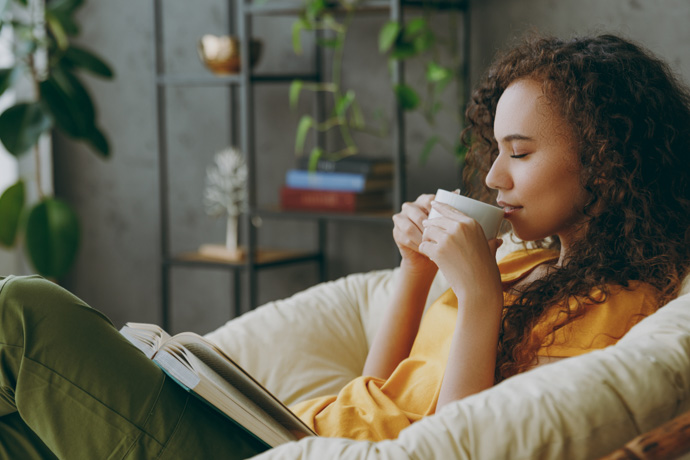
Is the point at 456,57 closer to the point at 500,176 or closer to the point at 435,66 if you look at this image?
the point at 435,66

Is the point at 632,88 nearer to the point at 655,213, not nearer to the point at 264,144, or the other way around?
the point at 655,213

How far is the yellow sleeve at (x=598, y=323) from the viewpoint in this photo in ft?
3.53

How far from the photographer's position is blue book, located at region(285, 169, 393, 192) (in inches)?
96.0

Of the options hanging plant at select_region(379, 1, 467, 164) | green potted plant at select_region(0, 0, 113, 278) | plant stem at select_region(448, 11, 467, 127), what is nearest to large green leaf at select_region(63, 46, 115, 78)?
green potted plant at select_region(0, 0, 113, 278)

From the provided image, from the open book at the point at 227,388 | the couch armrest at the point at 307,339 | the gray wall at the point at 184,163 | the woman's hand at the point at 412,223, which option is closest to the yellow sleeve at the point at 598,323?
the woman's hand at the point at 412,223

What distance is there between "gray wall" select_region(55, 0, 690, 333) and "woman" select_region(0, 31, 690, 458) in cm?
133

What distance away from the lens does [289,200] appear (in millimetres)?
2574

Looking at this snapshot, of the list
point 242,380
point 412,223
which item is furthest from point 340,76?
point 242,380

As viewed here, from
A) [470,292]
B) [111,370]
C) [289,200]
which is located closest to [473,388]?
[470,292]

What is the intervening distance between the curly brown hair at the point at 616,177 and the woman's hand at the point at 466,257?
13 cm

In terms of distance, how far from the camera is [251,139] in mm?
2578

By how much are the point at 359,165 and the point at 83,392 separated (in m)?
1.50

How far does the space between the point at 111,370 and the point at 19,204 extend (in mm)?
1889

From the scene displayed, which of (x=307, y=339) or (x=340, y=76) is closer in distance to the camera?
(x=307, y=339)
